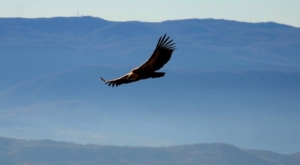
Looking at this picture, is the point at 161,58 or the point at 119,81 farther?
the point at 119,81

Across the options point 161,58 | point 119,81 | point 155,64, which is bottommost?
point 119,81

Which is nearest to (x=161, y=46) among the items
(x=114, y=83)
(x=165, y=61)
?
(x=165, y=61)

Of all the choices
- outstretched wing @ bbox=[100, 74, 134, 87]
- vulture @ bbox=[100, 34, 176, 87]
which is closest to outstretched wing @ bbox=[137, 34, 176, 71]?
vulture @ bbox=[100, 34, 176, 87]

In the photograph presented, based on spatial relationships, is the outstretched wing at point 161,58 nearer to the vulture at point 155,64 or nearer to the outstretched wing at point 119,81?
the vulture at point 155,64

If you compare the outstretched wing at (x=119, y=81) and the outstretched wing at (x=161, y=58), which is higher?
the outstretched wing at (x=161, y=58)

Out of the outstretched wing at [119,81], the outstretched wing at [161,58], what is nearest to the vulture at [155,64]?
the outstretched wing at [161,58]

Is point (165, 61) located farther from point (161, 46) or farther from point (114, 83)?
point (114, 83)

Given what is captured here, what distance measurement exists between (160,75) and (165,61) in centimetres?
29

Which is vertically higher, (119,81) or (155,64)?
(155,64)

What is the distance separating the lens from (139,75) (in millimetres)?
14484

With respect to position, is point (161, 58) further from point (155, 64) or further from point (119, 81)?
point (119, 81)

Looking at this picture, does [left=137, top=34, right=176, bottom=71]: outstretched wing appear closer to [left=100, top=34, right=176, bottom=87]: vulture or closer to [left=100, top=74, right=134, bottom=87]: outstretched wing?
[left=100, top=34, right=176, bottom=87]: vulture

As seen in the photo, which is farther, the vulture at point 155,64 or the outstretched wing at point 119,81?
the outstretched wing at point 119,81

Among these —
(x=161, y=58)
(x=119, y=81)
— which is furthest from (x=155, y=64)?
(x=119, y=81)
